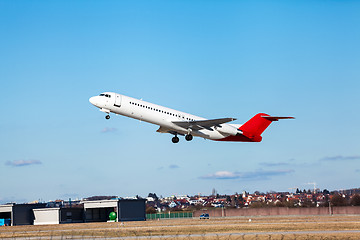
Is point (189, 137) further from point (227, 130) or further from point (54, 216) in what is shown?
point (54, 216)

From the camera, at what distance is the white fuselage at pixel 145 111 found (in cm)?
5578

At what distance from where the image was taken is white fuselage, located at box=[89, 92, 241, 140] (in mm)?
55781

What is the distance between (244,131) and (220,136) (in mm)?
4351

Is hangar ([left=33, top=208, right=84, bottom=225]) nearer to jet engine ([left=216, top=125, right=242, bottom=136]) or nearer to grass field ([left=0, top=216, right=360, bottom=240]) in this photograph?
grass field ([left=0, top=216, right=360, bottom=240])

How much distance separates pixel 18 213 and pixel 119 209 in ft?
64.0

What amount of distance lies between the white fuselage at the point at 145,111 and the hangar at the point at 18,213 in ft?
168

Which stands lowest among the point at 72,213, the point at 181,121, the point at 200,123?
the point at 72,213

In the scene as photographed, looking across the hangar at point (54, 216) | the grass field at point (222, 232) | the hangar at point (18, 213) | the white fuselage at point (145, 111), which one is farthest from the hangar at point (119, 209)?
the white fuselage at point (145, 111)

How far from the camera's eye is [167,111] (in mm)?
58719

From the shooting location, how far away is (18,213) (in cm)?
10125

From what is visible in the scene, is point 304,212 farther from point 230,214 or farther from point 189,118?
point 189,118

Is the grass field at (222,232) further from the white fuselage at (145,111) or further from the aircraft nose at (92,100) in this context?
the aircraft nose at (92,100)

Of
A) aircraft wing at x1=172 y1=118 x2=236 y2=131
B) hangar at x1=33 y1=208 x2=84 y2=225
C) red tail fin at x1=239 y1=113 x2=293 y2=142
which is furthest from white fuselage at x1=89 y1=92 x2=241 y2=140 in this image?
hangar at x1=33 y1=208 x2=84 y2=225

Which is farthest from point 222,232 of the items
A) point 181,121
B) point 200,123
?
point 181,121
